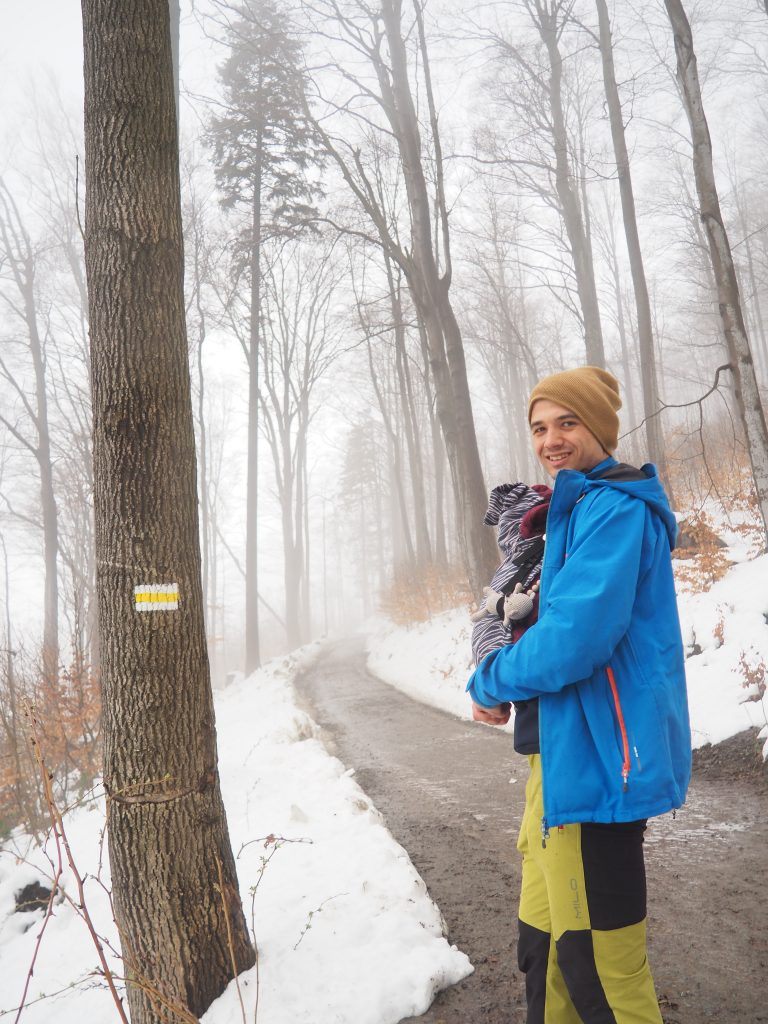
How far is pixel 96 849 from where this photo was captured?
516cm

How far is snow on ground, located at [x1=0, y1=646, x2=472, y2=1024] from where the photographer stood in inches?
97.3

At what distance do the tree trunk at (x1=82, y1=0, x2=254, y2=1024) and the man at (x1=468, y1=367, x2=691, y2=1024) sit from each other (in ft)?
4.73

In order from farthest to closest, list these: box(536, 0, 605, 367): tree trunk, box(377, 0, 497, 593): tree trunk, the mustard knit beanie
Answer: box(536, 0, 605, 367): tree trunk
box(377, 0, 497, 593): tree trunk
the mustard knit beanie

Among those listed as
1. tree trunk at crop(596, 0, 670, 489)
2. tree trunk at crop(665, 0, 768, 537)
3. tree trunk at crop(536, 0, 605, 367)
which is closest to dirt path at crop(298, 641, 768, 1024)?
tree trunk at crop(665, 0, 768, 537)

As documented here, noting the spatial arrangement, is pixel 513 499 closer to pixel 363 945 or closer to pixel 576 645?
pixel 576 645

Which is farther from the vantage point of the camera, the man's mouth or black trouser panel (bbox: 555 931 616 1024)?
the man's mouth

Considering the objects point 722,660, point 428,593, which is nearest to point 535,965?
point 722,660

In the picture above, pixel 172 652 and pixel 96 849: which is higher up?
pixel 172 652

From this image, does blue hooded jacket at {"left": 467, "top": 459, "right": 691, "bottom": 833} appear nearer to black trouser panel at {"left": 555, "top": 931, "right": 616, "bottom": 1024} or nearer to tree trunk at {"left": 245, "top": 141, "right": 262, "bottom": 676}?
black trouser panel at {"left": 555, "top": 931, "right": 616, "bottom": 1024}

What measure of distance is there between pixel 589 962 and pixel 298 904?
208 cm

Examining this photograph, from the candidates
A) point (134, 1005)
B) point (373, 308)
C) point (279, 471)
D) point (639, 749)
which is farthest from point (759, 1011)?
point (279, 471)

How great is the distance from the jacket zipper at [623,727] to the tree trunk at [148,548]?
1.74 metres

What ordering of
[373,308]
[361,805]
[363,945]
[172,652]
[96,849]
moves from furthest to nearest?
[373,308], [96,849], [361,805], [363,945], [172,652]

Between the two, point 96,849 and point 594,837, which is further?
point 96,849
